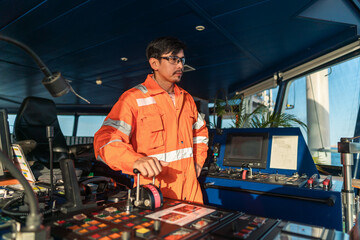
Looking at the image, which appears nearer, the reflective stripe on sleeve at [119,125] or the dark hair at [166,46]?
the reflective stripe on sleeve at [119,125]

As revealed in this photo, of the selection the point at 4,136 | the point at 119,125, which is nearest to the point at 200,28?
the point at 119,125

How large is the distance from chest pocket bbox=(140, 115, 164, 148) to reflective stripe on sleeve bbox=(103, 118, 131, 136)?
120mm

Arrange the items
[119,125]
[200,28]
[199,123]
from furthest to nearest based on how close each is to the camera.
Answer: [200,28] → [199,123] → [119,125]

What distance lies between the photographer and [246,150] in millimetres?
2574

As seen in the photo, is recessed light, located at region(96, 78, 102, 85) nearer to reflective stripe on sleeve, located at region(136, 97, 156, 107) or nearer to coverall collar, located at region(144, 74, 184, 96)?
coverall collar, located at region(144, 74, 184, 96)

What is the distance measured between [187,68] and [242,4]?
2.77 metres

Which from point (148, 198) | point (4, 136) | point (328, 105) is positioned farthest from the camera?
point (328, 105)

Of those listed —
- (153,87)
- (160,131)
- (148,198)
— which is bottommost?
(148,198)

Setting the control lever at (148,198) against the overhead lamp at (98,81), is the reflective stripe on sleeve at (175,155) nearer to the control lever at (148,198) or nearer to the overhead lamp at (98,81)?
the control lever at (148,198)

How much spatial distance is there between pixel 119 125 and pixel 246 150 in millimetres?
1580

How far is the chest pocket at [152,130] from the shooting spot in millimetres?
1506

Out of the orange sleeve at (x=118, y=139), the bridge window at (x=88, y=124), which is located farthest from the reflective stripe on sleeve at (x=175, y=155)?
the bridge window at (x=88, y=124)

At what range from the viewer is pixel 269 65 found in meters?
5.25

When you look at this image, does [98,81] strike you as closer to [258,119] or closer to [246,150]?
[258,119]
